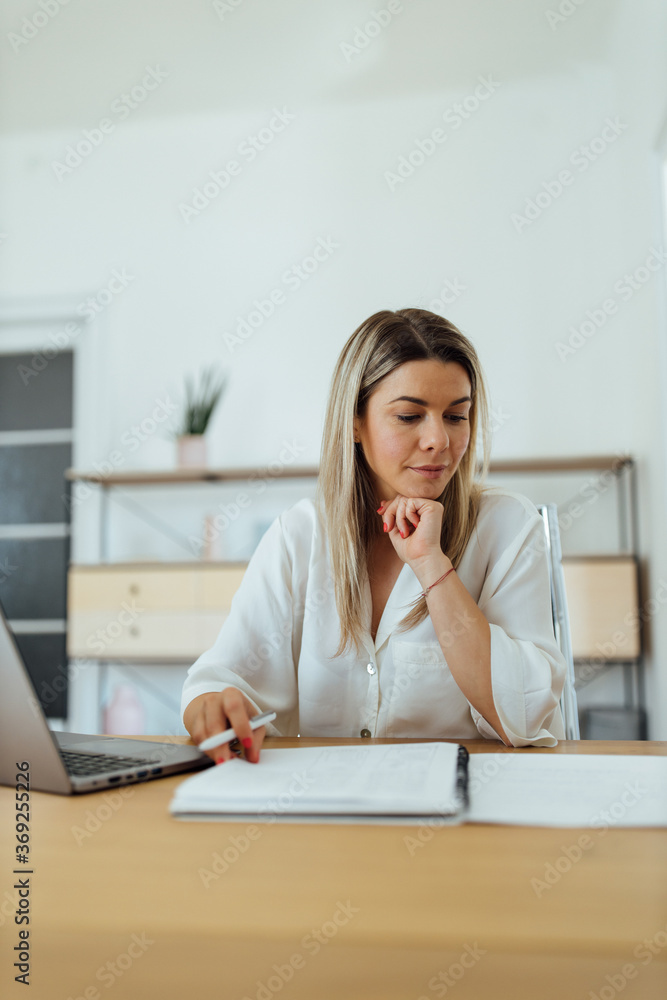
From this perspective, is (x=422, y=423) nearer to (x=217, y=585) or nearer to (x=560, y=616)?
(x=560, y=616)

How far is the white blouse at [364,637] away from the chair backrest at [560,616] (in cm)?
5

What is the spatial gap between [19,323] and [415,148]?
191cm

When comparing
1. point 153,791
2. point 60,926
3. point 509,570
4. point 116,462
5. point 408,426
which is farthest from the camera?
point 116,462

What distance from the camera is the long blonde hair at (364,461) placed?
1238mm

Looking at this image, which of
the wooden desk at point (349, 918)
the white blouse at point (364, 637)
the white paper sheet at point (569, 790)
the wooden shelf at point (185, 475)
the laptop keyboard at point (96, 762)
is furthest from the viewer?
the wooden shelf at point (185, 475)

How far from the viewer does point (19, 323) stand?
3.40 m

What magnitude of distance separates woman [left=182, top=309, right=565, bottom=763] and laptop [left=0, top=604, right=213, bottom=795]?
244 millimetres

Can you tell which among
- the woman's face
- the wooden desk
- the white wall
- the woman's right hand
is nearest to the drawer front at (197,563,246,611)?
the white wall

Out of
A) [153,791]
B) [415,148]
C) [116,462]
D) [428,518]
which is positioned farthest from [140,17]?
[153,791]

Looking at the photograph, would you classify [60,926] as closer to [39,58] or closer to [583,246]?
[583,246]

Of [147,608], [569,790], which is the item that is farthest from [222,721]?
[147,608]

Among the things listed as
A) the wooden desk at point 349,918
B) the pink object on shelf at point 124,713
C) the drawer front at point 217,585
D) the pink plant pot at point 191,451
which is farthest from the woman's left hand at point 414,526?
the pink object on shelf at point 124,713

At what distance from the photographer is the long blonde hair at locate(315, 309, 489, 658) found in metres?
1.24

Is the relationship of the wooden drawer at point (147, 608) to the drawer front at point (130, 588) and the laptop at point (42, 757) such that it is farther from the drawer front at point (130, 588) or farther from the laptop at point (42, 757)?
the laptop at point (42, 757)
